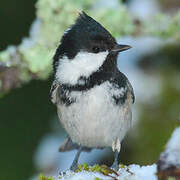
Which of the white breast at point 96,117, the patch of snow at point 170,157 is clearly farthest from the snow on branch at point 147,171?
the white breast at point 96,117

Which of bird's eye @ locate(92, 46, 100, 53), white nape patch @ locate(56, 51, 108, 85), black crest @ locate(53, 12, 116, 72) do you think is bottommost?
white nape patch @ locate(56, 51, 108, 85)

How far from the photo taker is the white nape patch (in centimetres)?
246

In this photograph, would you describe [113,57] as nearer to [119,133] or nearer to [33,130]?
[119,133]

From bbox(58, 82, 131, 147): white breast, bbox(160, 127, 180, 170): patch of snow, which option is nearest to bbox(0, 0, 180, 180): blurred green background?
bbox(58, 82, 131, 147): white breast

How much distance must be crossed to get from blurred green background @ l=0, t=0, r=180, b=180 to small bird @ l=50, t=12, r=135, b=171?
2.78 feet

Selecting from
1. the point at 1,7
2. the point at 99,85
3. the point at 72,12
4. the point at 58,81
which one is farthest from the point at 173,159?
the point at 1,7

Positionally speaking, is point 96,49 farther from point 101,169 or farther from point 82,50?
point 101,169

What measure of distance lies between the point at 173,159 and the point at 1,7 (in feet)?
9.23

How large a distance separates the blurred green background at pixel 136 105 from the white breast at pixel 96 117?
32.6 inches

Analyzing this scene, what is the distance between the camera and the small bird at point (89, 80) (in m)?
2.46

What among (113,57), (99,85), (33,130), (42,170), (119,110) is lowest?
(42,170)

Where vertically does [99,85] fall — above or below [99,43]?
below

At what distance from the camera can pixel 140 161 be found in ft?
11.6

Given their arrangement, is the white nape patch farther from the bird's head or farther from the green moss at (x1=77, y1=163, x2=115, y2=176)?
the green moss at (x1=77, y1=163, x2=115, y2=176)
